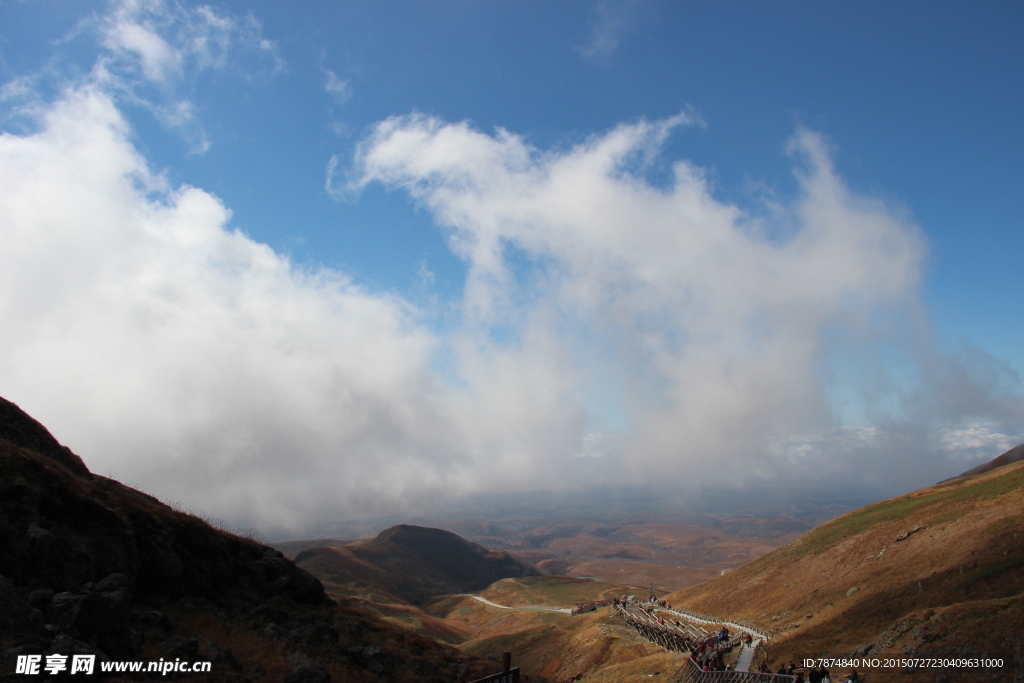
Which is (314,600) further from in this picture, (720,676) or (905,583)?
(905,583)

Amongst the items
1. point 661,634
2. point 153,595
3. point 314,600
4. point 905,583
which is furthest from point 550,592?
point 153,595

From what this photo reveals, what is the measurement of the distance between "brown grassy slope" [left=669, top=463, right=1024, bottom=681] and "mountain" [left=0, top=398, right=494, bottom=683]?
2866 centimetres

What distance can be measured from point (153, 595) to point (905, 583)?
191 feet

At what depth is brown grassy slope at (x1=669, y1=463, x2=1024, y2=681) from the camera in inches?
1132

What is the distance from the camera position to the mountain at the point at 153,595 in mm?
18422

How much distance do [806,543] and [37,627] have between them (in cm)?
9162

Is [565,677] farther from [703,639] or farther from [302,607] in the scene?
[302,607]

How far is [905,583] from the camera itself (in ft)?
143

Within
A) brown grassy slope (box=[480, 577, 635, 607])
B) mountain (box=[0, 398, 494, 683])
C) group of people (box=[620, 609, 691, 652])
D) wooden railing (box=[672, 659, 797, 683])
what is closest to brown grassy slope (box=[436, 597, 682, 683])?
group of people (box=[620, 609, 691, 652])

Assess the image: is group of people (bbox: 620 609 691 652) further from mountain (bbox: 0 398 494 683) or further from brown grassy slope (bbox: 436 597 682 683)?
mountain (bbox: 0 398 494 683)

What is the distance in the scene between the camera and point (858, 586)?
5078 cm

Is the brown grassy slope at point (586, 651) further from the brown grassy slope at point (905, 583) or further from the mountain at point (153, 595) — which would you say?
the mountain at point (153, 595)

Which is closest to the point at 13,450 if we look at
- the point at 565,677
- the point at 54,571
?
the point at 54,571

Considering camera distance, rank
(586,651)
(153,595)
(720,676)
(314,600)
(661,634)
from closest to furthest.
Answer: (153,595) → (720,676) → (314,600) → (661,634) → (586,651)
